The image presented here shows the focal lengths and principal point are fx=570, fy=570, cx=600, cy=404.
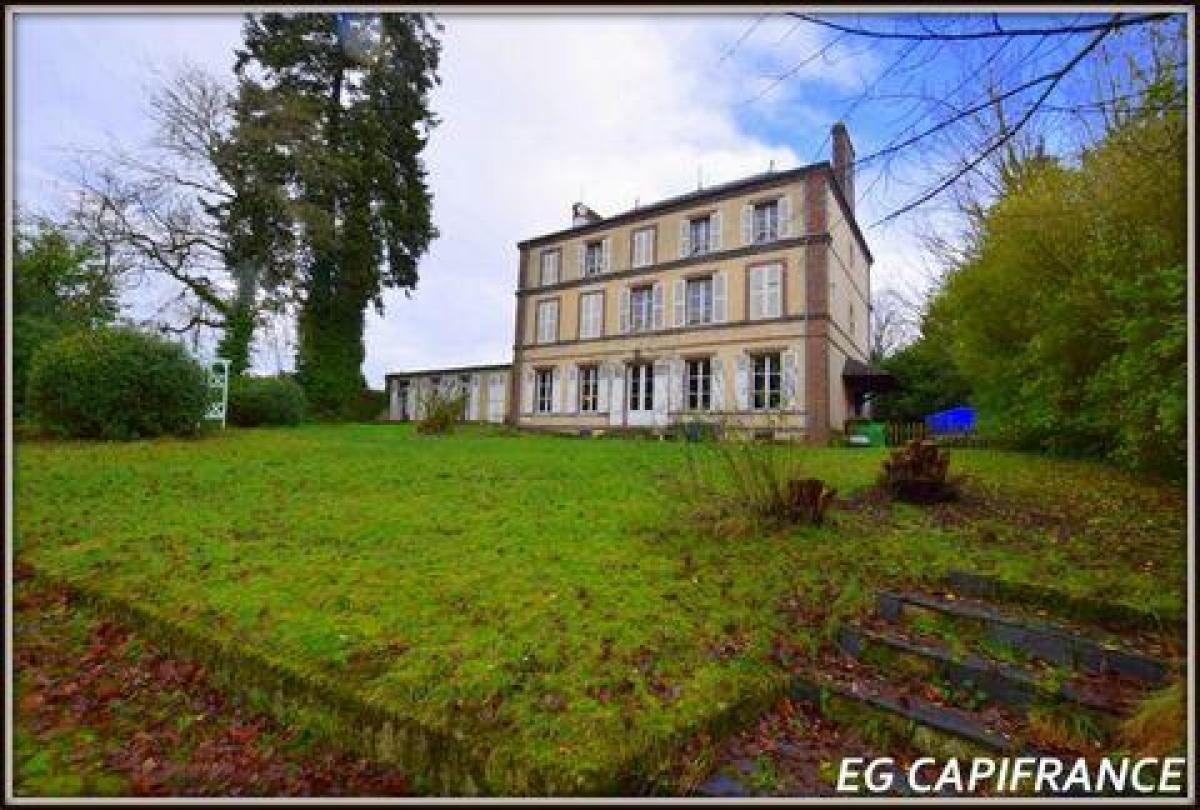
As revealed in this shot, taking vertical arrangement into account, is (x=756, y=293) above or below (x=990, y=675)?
above

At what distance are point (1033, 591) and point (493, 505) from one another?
4.14m

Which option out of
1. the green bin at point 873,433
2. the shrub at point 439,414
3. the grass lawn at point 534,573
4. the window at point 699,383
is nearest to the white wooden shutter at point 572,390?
the window at point 699,383

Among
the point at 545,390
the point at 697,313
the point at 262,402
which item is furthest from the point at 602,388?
the point at 262,402

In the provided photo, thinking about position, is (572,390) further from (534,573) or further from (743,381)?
(534,573)

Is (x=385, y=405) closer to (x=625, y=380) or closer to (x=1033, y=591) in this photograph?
(x=625, y=380)

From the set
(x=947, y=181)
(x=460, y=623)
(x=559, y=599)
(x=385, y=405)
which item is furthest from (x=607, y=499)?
(x=385, y=405)

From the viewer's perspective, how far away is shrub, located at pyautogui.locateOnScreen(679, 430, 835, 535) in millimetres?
4602

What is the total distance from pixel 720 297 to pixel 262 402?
1378cm

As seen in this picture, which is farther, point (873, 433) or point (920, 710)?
point (873, 433)

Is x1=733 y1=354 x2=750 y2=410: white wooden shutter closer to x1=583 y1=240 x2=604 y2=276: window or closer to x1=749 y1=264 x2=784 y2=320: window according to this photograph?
x1=749 y1=264 x2=784 y2=320: window

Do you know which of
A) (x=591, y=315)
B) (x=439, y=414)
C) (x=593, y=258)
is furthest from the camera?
(x=593, y=258)

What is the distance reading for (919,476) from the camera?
5832 millimetres

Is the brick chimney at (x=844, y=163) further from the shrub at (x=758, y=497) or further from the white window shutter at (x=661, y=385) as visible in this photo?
the white window shutter at (x=661, y=385)

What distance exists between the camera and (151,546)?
13.3 ft
